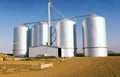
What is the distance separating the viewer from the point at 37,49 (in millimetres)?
45531

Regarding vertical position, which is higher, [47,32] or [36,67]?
[47,32]

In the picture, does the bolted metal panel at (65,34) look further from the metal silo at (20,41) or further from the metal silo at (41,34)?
the metal silo at (20,41)

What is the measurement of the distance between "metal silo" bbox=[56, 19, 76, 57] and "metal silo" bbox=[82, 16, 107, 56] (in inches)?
172

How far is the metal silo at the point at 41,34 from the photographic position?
50.2 meters

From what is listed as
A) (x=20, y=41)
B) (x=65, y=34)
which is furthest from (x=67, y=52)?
(x=20, y=41)

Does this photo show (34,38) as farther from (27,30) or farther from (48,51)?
(48,51)

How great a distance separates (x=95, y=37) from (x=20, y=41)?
952 inches

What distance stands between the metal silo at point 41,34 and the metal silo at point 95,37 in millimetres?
12959

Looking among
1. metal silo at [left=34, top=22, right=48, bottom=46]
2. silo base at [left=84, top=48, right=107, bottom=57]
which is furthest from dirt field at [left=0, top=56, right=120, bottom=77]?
metal silo at [left=34, top=22, right=48, bottom=46]

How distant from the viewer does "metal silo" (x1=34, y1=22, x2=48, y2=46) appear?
1975 inches

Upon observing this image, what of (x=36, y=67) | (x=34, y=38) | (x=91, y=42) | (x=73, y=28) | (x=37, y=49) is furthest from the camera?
(x=34, y=38)

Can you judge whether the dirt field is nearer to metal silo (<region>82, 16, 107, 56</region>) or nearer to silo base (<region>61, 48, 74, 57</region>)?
metal silo (<region>82, 16, 107, 56</region>)

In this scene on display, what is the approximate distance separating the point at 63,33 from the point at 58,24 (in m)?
3.60

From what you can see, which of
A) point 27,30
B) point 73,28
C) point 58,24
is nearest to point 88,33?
point 73,28
